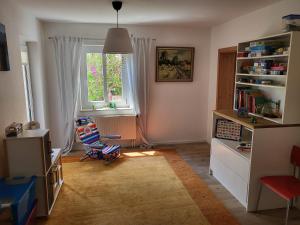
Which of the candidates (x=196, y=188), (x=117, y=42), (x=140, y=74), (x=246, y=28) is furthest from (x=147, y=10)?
(x=196, y=188)

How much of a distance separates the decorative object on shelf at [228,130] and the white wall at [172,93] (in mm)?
1507

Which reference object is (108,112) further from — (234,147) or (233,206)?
(233,206)

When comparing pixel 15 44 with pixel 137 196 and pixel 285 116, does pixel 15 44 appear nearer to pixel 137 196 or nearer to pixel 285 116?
pixel 137 196

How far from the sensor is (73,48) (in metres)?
4.17

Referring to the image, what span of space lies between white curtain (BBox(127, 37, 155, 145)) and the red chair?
259 centimetres

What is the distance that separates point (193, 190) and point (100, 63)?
2.83 metres

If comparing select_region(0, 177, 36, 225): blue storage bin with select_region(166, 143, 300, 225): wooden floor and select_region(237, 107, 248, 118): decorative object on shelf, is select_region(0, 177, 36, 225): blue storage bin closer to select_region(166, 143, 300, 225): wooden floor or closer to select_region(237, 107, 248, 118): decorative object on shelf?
select_region(166, 143, 300, 225): wooden floor

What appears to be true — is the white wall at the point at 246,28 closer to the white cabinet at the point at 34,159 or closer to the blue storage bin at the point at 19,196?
the white cabinet at the point at 34,159

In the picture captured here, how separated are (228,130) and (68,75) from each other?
9.50 ft

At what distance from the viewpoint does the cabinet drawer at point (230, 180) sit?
2.74m

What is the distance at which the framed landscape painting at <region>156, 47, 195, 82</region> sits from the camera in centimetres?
456

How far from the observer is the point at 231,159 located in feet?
9.82

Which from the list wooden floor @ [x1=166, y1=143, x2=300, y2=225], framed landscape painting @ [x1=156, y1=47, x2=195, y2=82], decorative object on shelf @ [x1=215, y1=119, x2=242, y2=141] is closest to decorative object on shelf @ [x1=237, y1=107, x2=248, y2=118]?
decorative object on shelf @ [x1=215, y1=119, x2=242, y2=141]

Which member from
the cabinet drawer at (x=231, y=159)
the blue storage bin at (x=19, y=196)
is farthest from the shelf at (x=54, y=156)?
the cabinet drawer at (x=231, y=159)
